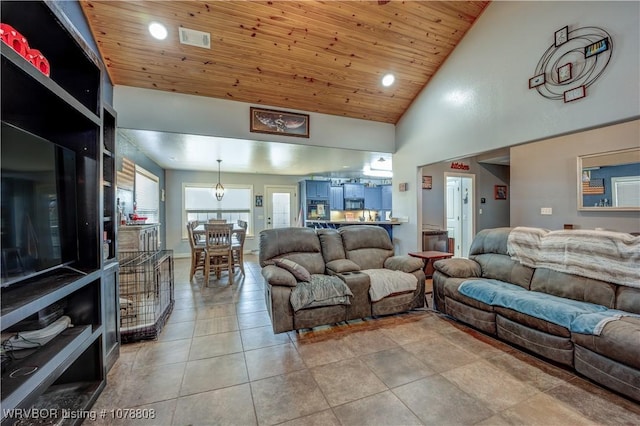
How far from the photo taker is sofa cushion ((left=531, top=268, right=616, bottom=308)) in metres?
2.24

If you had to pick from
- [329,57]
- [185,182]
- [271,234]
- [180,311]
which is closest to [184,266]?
[185,182]

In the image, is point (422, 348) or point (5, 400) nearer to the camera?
point (5, 400)

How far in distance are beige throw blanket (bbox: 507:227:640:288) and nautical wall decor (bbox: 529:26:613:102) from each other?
54.5 inches

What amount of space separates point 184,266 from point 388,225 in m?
4.61

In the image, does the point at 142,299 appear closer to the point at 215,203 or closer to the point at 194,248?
A: the point at 194,248

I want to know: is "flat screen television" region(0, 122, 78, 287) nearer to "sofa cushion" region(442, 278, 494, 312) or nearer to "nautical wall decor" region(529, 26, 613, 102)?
"sofa cushion" region(442, 278, 494, 312)

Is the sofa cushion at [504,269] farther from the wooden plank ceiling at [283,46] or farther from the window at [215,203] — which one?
the window at [215,203]

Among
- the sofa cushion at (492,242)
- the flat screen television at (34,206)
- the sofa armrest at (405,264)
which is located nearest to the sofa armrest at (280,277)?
the sofa armrest at (405,264)

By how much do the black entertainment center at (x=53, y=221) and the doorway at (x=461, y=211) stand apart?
20.0 ft

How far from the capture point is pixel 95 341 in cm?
182

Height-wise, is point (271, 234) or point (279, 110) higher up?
point (279, 110)

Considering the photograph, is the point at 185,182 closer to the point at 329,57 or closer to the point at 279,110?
the point at 279,110

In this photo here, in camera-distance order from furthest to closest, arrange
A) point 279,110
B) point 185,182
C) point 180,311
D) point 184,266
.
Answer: point 185,182
point 184,266
point 279,110
point 180,311

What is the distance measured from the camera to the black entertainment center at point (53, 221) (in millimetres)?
1253
